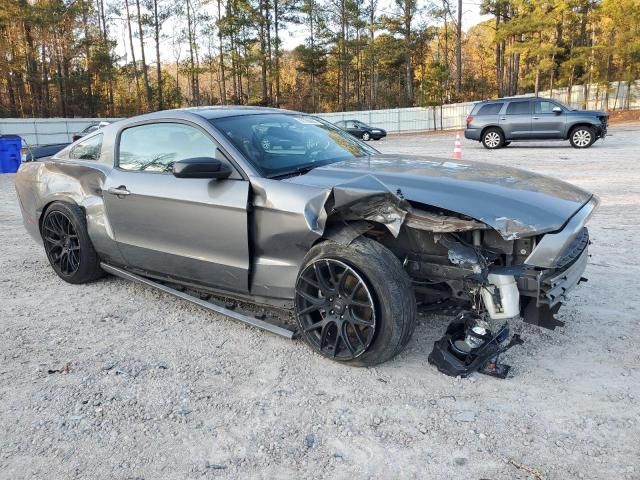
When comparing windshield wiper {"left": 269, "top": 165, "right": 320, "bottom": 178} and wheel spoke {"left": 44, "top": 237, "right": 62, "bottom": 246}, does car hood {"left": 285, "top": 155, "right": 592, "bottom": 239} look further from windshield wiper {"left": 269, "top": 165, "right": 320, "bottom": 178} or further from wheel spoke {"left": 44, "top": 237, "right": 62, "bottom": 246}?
wheel spoke {"left": 44, "top": 237, "right": 62, "bottom": 246}

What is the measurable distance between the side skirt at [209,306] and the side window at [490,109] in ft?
52.8

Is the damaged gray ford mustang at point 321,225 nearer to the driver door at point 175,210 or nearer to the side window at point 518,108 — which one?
the driver door at point 175,210

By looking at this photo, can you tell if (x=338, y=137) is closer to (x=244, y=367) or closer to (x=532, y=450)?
(x=244, y=367)

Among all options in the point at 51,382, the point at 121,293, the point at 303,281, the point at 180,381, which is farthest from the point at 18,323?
the point at 303,281

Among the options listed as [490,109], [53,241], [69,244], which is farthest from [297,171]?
[490,109]

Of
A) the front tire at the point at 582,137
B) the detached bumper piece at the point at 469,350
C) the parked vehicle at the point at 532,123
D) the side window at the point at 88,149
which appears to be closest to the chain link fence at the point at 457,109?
the parked vehicle at the point at 532,123

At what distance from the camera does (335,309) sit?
9.93 feet

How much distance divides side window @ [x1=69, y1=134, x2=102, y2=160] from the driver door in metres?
0.33

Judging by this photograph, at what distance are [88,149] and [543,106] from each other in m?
15.9

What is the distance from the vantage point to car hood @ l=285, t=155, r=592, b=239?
2.69 metres

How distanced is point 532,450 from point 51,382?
104 inches

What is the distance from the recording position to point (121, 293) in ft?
14.6

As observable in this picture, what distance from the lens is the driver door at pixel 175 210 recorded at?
338 centimetres

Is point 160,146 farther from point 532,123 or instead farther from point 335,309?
point 532,123
